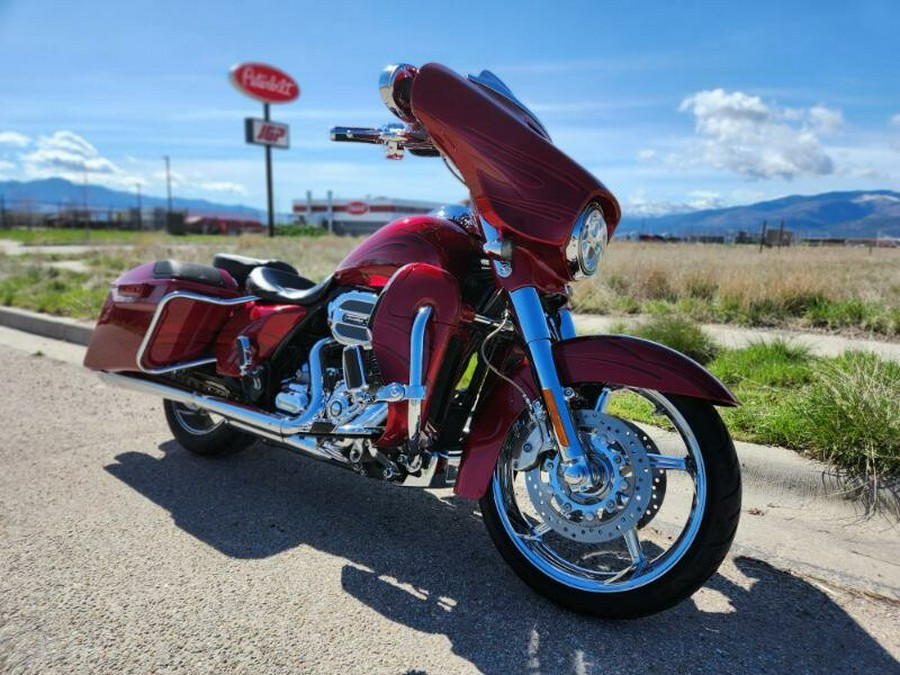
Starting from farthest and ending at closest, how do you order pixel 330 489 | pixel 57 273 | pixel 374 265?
pixel 57 273 → pixel 330 489 → pixel 374 265

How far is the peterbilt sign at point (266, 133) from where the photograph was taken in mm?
38375

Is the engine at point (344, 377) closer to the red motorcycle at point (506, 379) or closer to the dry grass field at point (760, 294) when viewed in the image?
the red motorcycle at point (506, 379)

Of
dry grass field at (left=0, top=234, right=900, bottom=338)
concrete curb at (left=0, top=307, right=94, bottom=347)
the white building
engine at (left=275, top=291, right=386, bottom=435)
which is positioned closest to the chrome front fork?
engine at (left=275, top=291, right=386, bottom=435)

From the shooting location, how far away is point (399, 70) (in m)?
2.60

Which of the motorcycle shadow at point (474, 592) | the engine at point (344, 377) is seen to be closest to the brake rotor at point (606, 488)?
the motorcycle shadow at point (474, 592)

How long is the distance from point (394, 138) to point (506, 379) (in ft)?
3.76

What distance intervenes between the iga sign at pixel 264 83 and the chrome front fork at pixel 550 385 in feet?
126

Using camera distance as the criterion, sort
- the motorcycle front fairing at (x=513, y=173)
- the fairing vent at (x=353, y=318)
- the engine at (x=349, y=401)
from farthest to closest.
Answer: the fairing vent at (x=353, y=318)
the engine at (x=349, y=401)
the motorcycle front fairing at (x=513, y=173)

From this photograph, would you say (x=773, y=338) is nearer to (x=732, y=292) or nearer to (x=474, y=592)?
(x=732, y=292)

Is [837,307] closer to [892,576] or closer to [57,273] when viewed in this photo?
[892,576]

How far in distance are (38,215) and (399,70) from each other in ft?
187

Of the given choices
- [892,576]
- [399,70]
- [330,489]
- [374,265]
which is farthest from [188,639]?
[892,576]

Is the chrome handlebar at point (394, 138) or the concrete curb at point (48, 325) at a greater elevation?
the chrome handlebar at point (394, 138)

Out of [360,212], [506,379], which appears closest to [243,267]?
[506,379]
